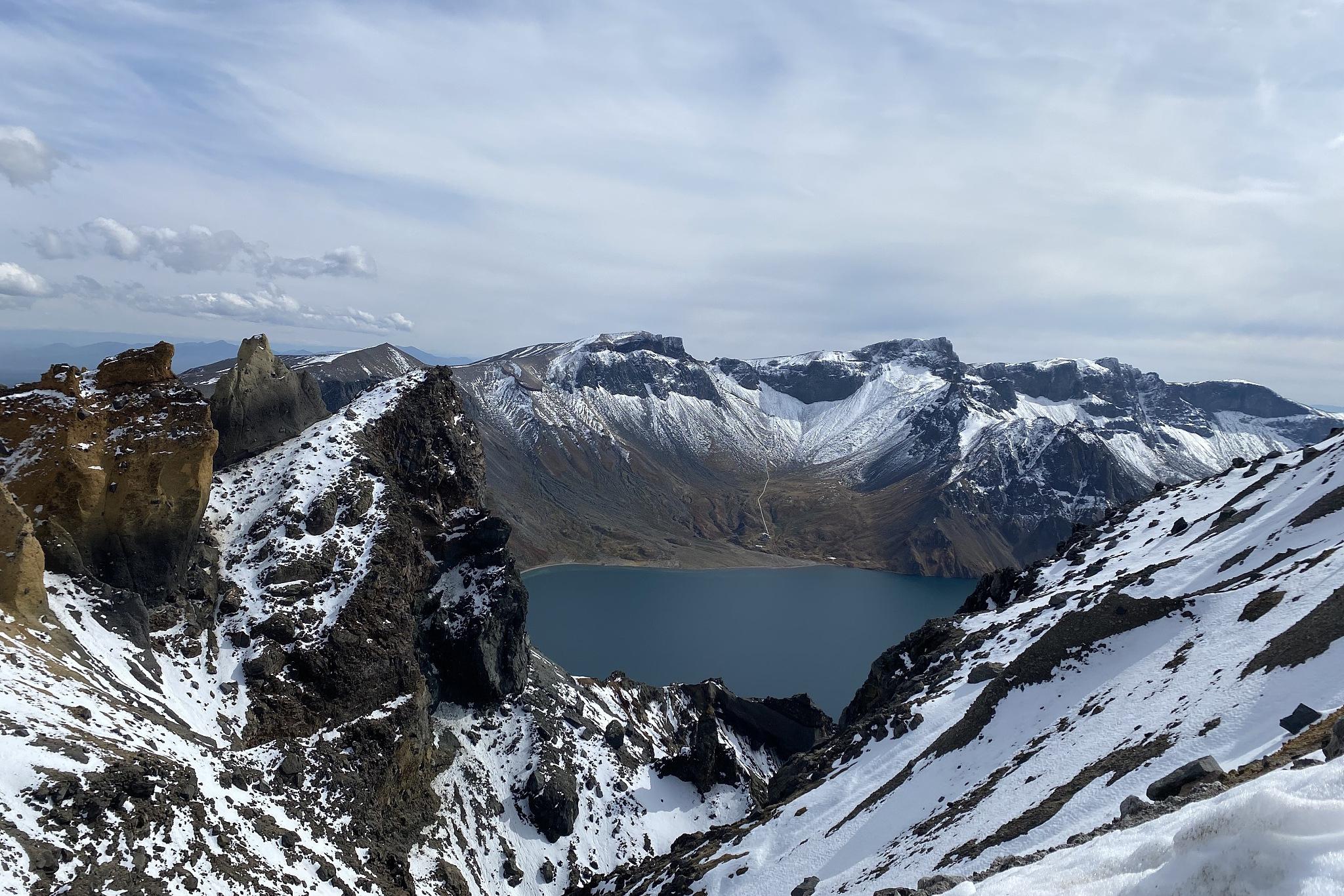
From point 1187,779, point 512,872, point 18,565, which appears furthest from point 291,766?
point 1187,779

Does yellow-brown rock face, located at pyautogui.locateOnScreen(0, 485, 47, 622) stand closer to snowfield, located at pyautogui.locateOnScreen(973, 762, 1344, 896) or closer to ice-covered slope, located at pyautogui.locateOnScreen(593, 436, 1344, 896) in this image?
ice-covered slope, located at pyautogui.locateOnScreen(593, 436, 1344, 896)

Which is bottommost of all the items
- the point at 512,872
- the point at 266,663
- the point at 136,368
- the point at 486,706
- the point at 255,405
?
the point at 512,872

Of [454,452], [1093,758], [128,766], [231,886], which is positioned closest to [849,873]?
[1093,758]

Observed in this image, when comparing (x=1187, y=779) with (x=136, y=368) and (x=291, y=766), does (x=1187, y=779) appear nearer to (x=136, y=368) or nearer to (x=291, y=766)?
(x=291, y=766)

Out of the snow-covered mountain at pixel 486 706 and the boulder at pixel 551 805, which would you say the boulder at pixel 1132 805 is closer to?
the snow-covered mountain at pixel 486 706

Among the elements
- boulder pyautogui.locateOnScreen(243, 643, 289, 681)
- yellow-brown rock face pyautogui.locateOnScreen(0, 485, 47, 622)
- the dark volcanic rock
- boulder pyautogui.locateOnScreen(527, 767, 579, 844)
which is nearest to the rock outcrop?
boulder pyautogui.locateOnScreen(243, 643, 289, 681)

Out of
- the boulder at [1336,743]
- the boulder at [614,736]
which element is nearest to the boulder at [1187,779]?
the boulder at [1336,743]
